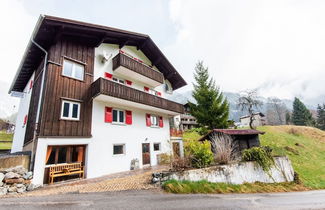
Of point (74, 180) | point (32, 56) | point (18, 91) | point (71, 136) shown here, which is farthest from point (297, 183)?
point (18, 91)

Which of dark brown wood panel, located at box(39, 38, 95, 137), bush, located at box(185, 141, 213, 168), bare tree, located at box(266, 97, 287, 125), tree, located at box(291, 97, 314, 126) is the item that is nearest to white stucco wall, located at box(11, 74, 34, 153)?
dark brown wood panel, located at box(39, 38, 95, 137)

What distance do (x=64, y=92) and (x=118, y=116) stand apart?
4.57m

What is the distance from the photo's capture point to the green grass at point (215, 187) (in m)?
7.14

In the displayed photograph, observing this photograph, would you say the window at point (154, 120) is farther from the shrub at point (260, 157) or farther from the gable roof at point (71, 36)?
the shrub at point (260, 157)

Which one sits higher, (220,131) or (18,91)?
(18,91)

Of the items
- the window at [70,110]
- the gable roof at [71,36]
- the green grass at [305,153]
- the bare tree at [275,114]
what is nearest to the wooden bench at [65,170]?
the window at [70,110]

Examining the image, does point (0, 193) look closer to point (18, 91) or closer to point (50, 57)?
point (50, 57)

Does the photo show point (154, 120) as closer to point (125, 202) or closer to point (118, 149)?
point (118, 149)

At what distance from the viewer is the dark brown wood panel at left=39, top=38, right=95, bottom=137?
31.2 feet

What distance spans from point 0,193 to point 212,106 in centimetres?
1932

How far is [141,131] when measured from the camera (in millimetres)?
14789

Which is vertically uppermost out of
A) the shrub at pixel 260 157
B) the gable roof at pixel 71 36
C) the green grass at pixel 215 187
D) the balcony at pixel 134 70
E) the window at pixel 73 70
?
the gable roof at pixel 71 36

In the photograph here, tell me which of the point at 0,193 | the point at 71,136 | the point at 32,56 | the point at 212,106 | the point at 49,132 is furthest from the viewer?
the point at 212,106

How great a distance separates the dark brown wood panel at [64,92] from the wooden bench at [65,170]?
1944mm
